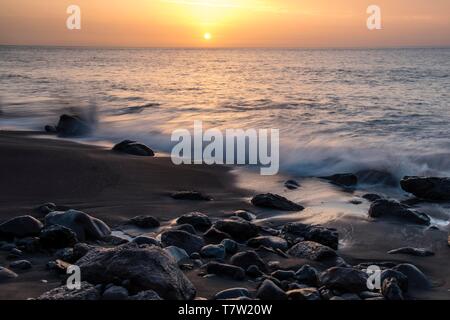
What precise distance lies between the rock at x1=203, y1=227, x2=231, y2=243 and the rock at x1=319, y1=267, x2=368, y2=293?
1.46 metres

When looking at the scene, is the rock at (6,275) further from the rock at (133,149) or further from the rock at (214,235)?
the rock at (133,149)

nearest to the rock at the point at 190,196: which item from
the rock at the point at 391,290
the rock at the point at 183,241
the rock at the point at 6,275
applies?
the rock at the point at 183,241

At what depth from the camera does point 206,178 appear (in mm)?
9414

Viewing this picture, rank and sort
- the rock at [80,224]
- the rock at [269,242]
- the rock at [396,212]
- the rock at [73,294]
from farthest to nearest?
1. the rock at [396,212]
2. the rock at [269,242]
3. the rock at [80,224]
4. the rock at [73,294]

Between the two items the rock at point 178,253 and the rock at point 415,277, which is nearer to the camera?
the rock at point 415,277

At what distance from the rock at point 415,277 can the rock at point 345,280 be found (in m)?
0.47

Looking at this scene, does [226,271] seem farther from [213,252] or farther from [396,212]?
[396,212]

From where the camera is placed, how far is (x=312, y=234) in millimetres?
5949

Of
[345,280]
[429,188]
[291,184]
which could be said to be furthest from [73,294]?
[429,188]

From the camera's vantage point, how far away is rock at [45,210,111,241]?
5484mm

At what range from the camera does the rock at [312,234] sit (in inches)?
231

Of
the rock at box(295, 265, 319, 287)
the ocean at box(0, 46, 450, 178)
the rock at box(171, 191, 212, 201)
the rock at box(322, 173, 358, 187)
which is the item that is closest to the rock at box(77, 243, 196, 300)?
the rock at box(295, 265, 319, 287)

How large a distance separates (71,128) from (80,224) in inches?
377

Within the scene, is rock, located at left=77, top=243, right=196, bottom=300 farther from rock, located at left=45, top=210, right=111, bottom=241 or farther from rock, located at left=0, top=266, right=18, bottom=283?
rock, located at left=45, top=210, right=111, bottom=241
